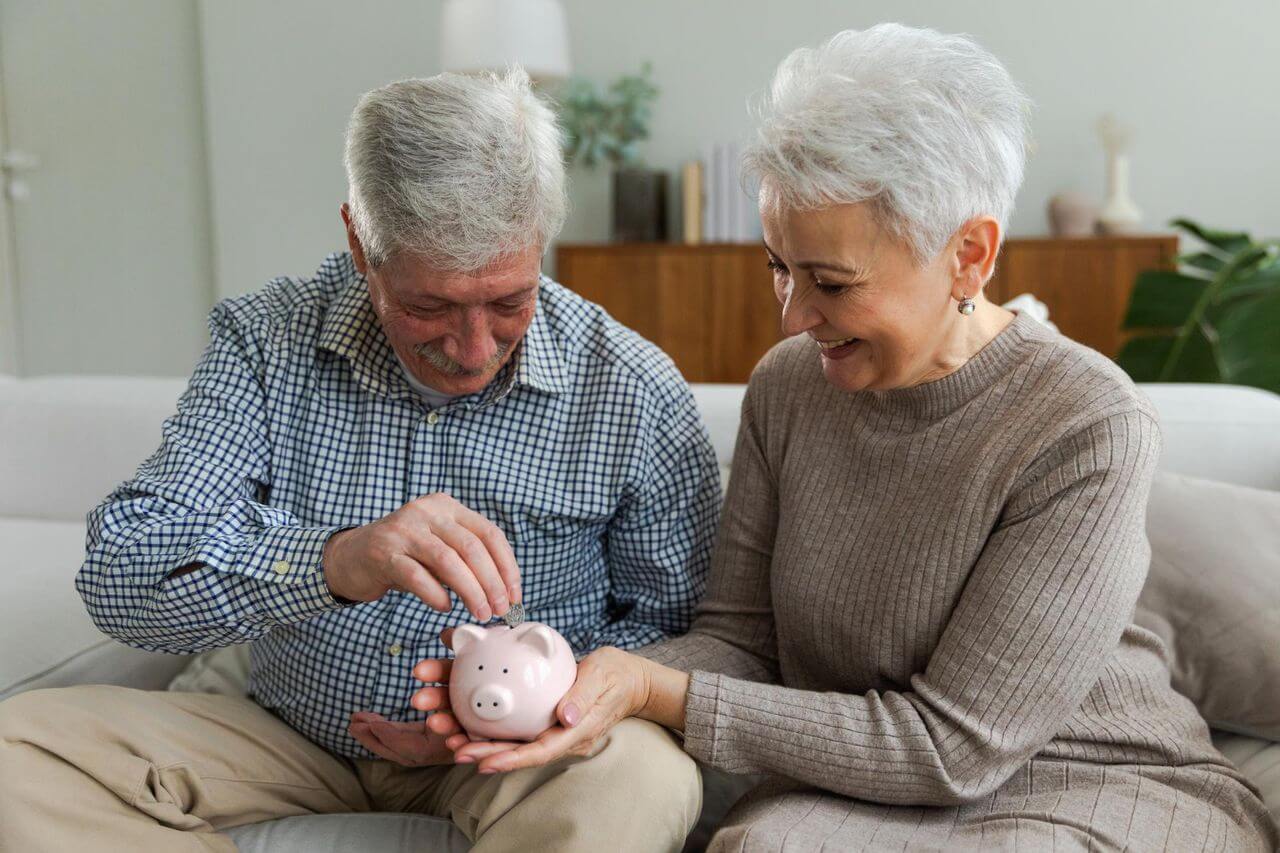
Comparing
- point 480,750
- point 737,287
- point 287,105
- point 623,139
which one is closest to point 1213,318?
point 737,287

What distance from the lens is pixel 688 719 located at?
1229mm

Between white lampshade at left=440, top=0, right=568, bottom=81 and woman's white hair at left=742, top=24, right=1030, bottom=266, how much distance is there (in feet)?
8.98

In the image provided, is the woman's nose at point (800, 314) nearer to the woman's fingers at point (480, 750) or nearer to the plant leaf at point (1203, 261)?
the woman's fingers at point (480, 750)

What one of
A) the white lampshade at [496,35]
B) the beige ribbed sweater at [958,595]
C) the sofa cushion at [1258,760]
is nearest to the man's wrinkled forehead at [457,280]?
the beige ribbed sweater at [958,595]

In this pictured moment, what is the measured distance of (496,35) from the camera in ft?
12.5

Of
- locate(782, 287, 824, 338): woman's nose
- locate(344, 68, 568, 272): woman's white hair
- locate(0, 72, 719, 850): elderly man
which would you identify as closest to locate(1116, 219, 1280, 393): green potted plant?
locate(0, 72, 719, 850): elderly man

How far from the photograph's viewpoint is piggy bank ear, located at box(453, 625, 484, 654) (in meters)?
1.16

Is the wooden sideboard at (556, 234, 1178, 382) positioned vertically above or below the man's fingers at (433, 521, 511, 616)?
below

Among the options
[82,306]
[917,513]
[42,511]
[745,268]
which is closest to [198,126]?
[82,306]

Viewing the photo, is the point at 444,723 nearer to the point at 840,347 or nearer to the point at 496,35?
the point at 840,347

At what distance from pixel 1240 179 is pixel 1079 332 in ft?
2.86

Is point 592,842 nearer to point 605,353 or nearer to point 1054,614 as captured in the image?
point 1054,614

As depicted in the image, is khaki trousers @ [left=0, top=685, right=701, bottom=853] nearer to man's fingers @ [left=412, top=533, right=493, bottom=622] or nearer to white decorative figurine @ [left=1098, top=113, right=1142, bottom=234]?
man's fingers @ [left=412, top=533, right=493, bottom=622]

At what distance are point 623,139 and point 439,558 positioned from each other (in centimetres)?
347
